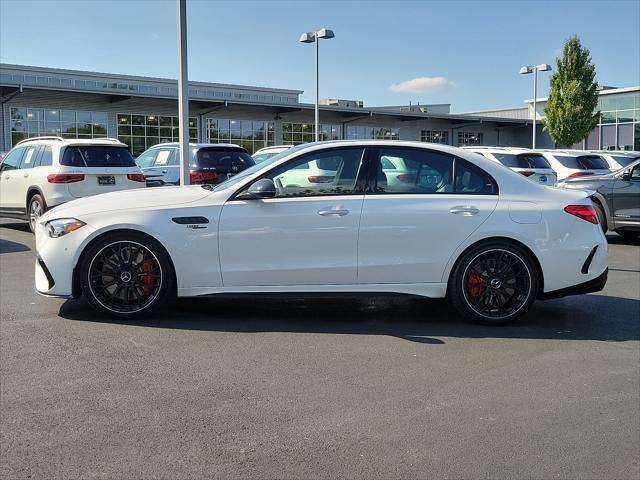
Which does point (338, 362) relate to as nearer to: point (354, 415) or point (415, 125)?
point (354, 415)

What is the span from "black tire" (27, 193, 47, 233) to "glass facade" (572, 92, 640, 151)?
1873 inches

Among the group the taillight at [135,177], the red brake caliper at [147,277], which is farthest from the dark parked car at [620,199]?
the red brake caliper at [147,277]

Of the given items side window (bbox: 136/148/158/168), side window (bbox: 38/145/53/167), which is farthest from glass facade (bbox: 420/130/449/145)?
side window (bbox: 38/145/53/167)

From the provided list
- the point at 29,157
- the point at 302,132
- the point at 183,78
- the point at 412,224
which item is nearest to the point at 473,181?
the point at 412,224

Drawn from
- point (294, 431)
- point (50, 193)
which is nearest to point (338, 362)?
point (294, 431)

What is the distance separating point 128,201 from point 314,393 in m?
2.76

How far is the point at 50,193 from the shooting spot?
11852mm

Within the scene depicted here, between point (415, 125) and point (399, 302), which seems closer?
point (399, 302)

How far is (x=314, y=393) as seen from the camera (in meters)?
4.37

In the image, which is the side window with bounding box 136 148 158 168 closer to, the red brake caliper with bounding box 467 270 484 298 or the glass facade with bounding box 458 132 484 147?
the red brake caliper with bounding box 467 270 484 298

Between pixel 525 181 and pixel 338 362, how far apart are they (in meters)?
2.58

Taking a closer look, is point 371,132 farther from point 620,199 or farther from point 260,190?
point 260,190

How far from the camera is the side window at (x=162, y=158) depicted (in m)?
16.1

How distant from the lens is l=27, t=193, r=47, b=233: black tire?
1205cm
